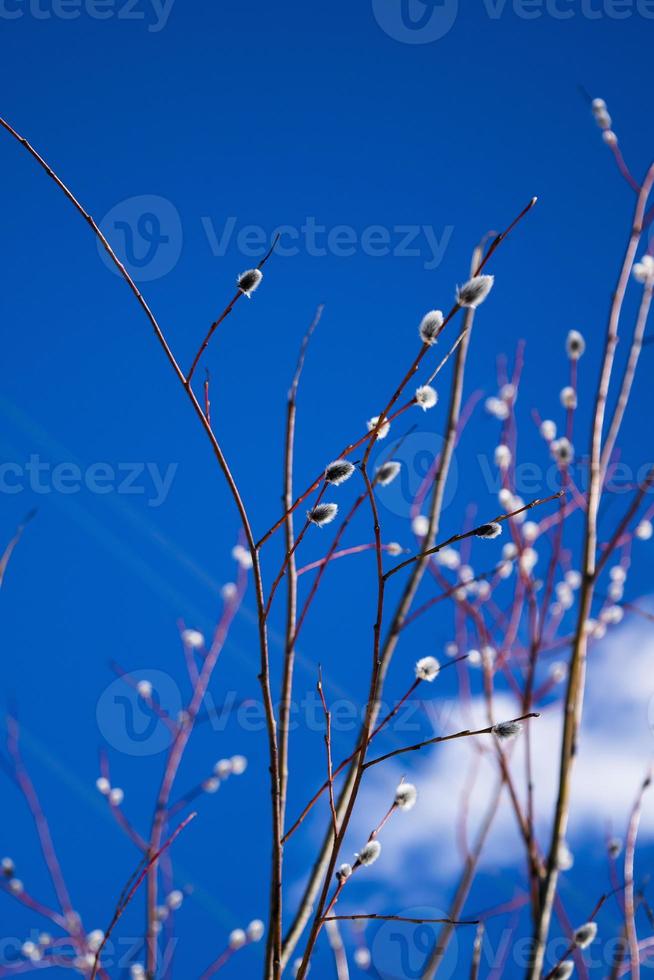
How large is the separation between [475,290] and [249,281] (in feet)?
1.12

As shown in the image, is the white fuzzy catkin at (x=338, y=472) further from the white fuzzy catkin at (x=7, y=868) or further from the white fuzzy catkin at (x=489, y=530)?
the white fuzzy catkin at (x=7, y=868)


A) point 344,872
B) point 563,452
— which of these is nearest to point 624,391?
point 563,452

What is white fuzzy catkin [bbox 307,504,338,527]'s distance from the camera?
4.15ft

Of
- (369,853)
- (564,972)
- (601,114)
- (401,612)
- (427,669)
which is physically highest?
(601,114)

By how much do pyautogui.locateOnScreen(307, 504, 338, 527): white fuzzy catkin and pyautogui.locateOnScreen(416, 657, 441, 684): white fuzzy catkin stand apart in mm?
277

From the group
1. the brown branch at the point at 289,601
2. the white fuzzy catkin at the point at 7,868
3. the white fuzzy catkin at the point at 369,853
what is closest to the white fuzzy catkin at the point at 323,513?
the brown branch at the point at 289,601

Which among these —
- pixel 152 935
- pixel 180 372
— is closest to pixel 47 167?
pixel 180 372

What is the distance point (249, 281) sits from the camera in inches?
51.1

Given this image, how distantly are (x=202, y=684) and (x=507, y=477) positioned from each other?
1436mm

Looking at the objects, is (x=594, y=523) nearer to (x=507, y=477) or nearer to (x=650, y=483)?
(x=650, y=483)

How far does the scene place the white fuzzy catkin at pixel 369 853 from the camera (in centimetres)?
124

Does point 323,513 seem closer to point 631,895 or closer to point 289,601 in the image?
point 289,601

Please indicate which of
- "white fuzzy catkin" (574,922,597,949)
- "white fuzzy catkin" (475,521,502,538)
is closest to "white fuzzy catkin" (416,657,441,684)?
"white fuzzy catkin" (475,521,502,538)

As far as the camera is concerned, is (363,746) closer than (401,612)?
Yes
